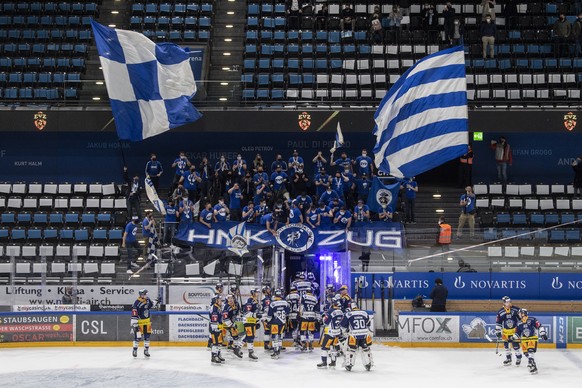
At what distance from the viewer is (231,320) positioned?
25000mm

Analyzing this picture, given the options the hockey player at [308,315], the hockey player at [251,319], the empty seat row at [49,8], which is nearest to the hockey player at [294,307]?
the hockey player at [308,315]

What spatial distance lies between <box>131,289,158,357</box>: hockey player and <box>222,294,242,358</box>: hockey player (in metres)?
2.05

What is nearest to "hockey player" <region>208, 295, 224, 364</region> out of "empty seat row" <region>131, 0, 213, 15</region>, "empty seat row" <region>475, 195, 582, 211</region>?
"empty seat row" <region>475, 195, 582, 211</region>

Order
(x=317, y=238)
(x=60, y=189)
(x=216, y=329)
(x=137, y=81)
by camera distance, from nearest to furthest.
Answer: (x=216, y=329)
(x=137, y=81)
(x=317, y=238)
(x=60, y=189)

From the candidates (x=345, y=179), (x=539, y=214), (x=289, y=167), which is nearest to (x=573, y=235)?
(x=539, y=214)

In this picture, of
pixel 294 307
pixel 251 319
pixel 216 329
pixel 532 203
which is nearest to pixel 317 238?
pixel 294 307

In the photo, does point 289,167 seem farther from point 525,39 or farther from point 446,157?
point 446,157

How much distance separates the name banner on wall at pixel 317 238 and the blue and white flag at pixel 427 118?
890 cm

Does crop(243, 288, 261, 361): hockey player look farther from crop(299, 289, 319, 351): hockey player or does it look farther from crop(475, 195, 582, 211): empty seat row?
crop(475, 195, 582, 211): empty seat row

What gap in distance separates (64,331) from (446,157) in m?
13.3

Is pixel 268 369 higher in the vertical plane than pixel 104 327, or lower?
lower

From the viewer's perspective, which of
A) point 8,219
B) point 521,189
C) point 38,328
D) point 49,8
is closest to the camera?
point 38,328

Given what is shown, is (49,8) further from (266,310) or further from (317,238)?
(266,310)

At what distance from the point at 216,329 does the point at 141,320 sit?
7.23 ft
